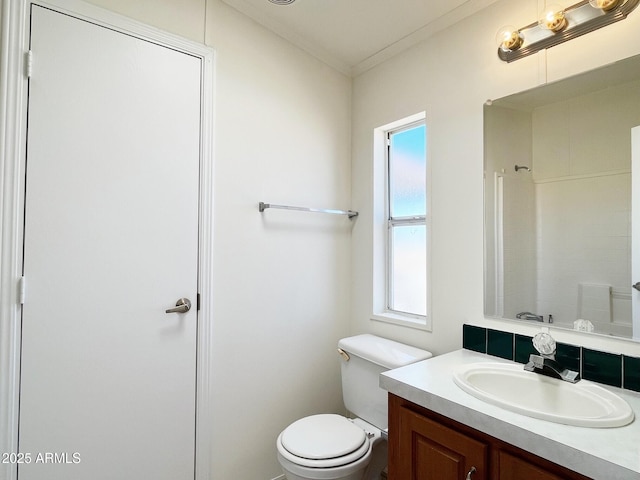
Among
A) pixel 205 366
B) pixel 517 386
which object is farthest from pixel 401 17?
pixel 205 366

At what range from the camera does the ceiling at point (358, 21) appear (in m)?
1.65

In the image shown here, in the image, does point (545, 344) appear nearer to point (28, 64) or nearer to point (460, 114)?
point (460, 114)

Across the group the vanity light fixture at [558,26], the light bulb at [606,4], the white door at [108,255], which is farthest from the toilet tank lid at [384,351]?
the light bulb at [606,4]

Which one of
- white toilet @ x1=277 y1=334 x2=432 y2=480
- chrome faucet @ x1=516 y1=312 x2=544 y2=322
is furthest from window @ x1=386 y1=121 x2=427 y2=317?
chrome faucet @ x1=516 y1=312 x2=544 y2=322

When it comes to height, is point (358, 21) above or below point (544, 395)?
above

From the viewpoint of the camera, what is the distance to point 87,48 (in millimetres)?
1365

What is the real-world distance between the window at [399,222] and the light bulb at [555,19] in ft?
2.24

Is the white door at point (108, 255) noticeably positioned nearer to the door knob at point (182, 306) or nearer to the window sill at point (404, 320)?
the door knob at point (182, 306)

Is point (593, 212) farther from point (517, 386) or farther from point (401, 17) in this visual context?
point (401, 17)

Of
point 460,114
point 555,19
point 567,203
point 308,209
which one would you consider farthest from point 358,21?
point 567,203

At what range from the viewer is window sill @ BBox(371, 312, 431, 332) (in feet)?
5.88

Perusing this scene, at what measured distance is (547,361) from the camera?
4.10ft

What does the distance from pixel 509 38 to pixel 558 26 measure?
169 millimetres

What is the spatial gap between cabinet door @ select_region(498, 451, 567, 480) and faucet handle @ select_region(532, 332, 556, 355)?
1.50 ft
